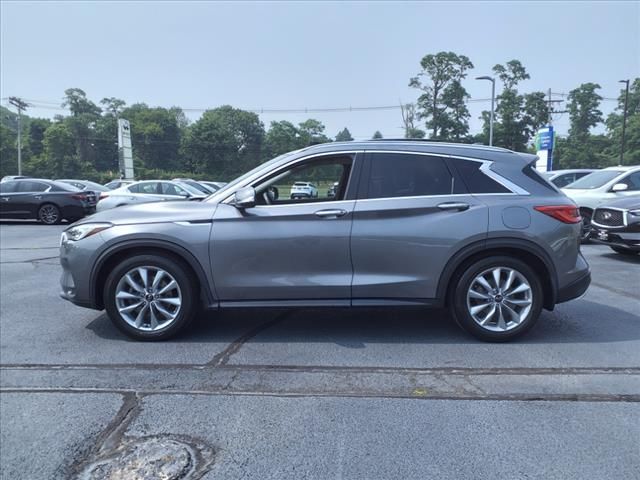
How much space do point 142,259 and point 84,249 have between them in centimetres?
55

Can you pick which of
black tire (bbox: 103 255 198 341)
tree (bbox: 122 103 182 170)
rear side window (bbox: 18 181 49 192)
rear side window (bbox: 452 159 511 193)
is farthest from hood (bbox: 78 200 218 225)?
tree (bbox: 122 103 182 170)

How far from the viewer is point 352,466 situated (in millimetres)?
2551

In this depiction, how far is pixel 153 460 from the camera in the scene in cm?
265

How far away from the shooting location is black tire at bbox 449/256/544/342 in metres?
4.26

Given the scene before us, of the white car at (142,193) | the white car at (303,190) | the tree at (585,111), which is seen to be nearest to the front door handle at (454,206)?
the white car at (303,190)

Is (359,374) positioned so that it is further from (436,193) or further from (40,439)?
(40,439)

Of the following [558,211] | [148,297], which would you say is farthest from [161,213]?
[558,211]

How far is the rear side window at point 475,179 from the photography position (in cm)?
431

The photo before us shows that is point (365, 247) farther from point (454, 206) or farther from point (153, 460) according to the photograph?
point (153, 460)

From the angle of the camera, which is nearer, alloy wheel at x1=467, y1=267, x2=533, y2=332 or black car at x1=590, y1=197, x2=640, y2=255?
alloy wheel at x1=467, y1=267, x2=533, y2=332

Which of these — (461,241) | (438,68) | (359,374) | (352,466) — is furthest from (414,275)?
(438,68)

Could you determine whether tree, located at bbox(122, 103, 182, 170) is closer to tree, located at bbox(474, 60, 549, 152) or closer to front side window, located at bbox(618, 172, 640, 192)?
tree, located at bbox(474, 60, 549, 152)

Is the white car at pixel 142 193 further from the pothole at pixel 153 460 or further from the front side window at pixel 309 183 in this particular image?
the pothole at pixel 153 460

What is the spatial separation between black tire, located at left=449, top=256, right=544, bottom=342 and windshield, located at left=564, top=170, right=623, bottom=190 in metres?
7.81
